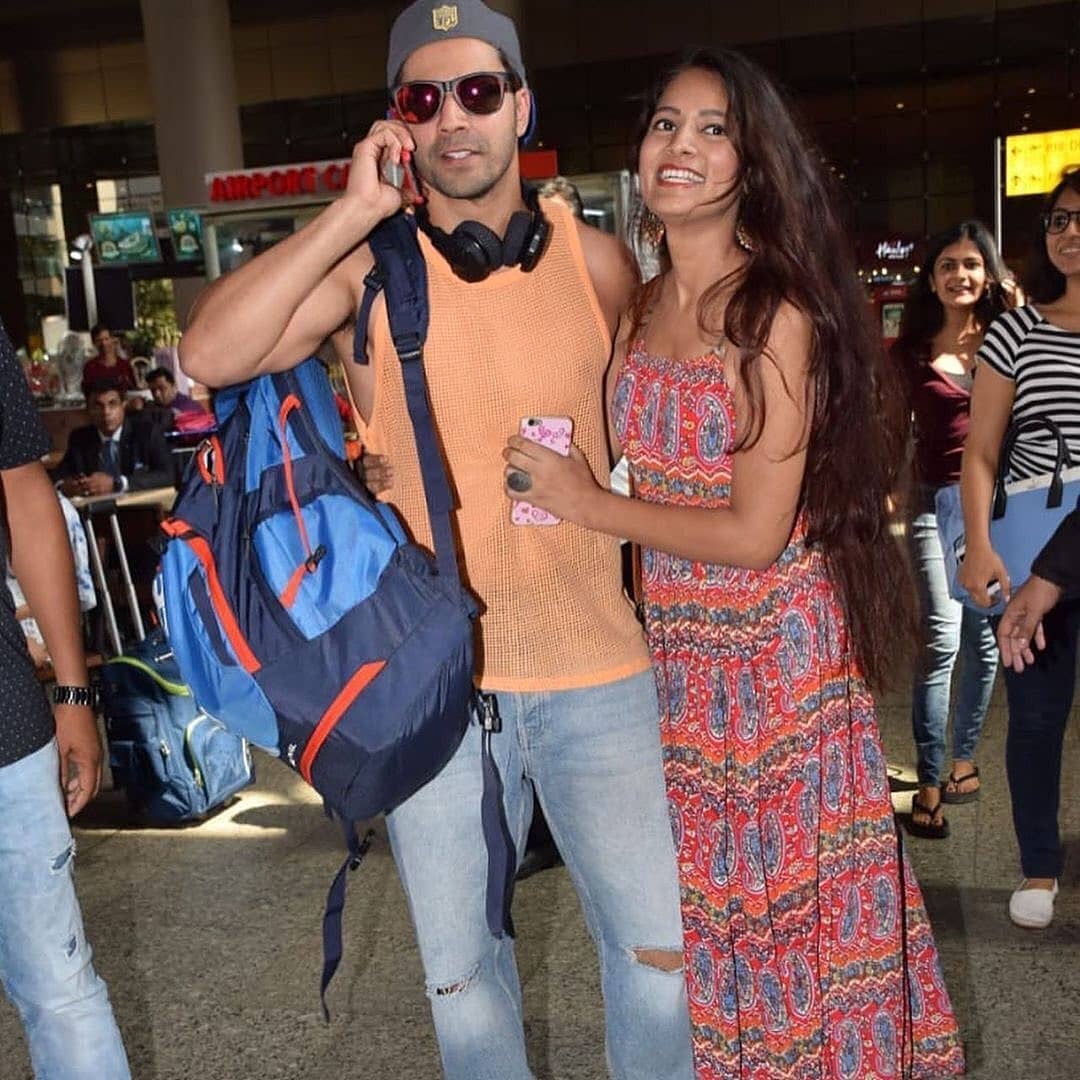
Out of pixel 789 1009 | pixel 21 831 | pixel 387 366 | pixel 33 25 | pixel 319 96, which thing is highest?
pixel 33 25

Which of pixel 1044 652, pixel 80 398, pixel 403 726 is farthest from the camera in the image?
pixel 80 398

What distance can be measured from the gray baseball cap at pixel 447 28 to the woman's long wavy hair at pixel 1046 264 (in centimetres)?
194

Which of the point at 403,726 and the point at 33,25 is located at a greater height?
the point at 33,25

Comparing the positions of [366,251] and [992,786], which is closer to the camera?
[366,251]

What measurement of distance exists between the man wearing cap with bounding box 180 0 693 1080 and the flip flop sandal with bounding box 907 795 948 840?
7.67 feet

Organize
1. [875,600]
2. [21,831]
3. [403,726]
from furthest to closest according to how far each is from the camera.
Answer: [875,600], [21,831], [403,726]

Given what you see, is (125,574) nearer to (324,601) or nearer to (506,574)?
(506,574)

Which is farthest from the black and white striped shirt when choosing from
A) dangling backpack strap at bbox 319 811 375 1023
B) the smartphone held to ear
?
dangling backpack strap at bbox 319 811 375 1023

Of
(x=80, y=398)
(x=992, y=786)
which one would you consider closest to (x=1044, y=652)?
(x=992, y=786)

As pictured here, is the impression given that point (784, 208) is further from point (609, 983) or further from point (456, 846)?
point (609, 983)

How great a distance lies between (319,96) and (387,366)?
86.7ft

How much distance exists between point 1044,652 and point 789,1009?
1.69 meters

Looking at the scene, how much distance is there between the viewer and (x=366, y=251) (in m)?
2.16

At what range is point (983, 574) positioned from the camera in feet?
12.0
